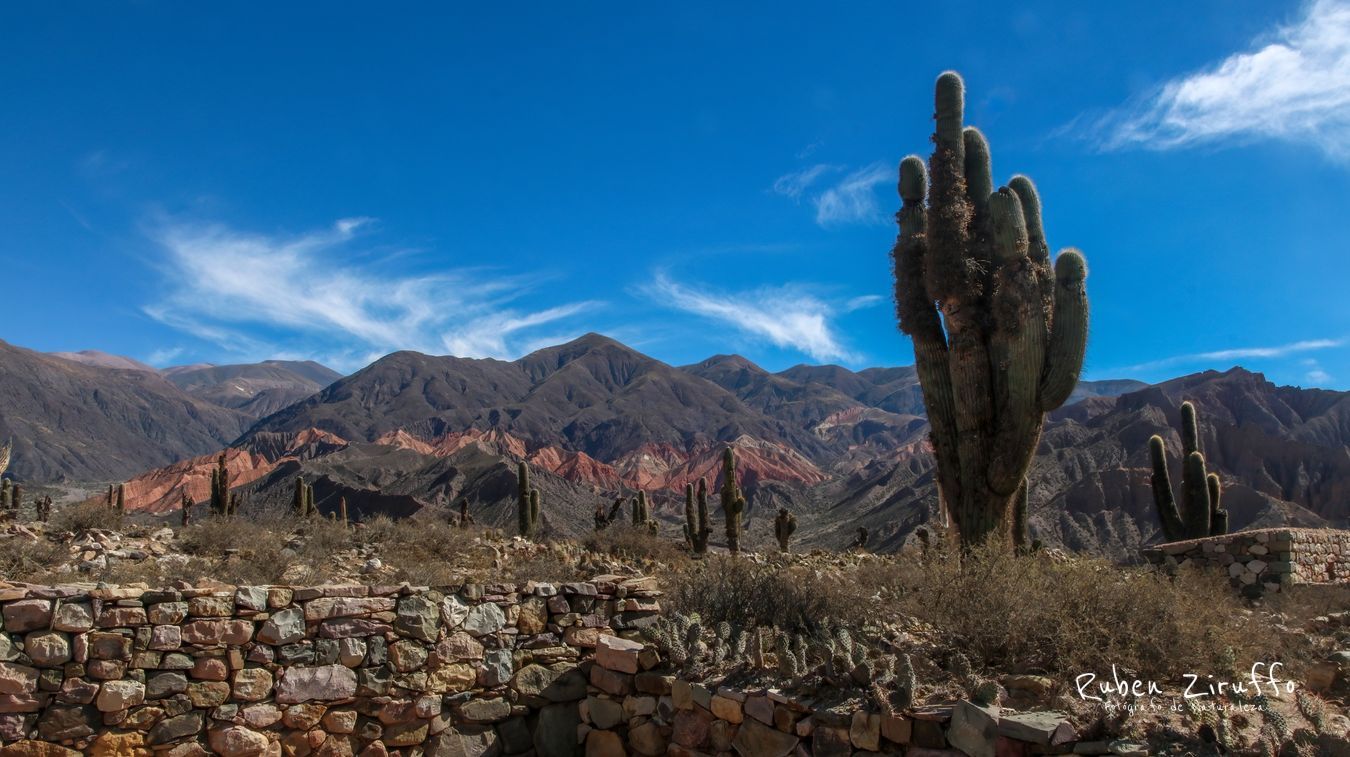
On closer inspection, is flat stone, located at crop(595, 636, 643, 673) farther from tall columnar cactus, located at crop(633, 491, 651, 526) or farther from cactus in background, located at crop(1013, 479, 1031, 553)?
tall columnar cactus, located at crop(633, 491, 651, 526)

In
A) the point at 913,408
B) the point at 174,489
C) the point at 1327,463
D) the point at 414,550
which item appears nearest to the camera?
the point at 414,550

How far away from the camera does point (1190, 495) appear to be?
19.0 metres

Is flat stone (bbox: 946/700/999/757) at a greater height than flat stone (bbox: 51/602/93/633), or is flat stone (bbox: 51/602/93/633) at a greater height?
flat stone (bbox: 51/602/93/633)

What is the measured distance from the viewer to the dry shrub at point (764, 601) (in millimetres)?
6930

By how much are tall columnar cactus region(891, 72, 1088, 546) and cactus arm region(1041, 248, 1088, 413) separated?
0.01 metres

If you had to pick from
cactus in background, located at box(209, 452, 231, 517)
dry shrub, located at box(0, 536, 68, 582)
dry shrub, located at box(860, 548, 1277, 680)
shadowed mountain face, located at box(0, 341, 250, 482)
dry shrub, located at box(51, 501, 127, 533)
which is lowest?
dry shrub, located at box(860, 548, 1277, 680)

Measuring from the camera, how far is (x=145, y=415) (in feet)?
455

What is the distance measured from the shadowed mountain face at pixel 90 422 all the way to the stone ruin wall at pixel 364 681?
350ft

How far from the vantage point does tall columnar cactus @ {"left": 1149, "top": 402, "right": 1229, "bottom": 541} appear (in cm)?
1894

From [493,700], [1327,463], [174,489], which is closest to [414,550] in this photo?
[493,700]

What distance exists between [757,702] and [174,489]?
83.3m

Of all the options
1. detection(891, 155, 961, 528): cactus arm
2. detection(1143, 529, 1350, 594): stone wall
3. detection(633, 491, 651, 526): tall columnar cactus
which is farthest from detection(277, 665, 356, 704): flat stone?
detection(633, 491, 651, 526): tall columnar cactus

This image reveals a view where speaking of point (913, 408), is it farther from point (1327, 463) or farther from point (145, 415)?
point (145, 415)

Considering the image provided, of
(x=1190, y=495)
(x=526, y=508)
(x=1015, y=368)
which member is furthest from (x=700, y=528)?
(x=1015, y=368)
